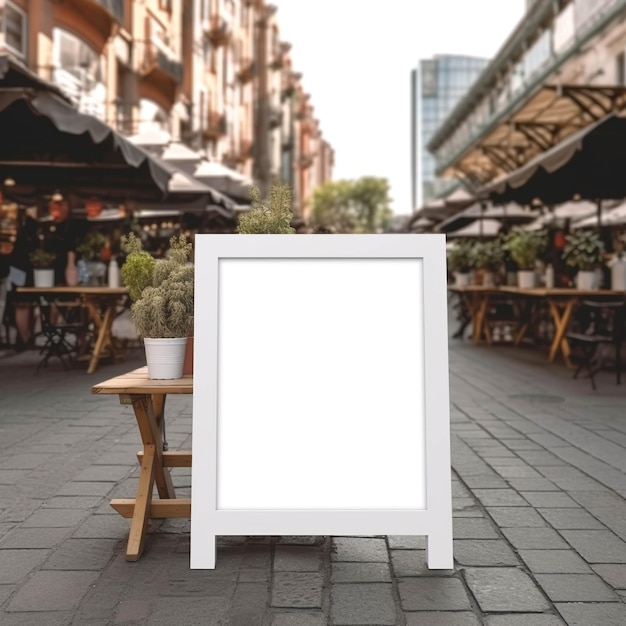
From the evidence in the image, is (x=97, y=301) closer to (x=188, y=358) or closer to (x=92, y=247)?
(x=92, y=247)

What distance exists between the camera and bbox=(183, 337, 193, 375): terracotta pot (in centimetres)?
368

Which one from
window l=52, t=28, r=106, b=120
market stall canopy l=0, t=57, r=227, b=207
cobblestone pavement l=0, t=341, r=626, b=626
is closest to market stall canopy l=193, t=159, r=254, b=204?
market stall canopy l=0, t=57, r=227, b=207

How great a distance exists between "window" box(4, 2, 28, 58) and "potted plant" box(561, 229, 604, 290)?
1203 cm

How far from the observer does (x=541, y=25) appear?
33.0 meters

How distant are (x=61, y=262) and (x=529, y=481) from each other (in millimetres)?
7719

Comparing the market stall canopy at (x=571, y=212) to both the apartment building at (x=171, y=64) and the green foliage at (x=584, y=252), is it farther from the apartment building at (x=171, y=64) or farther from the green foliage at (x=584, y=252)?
the apartment building at (x=171, y=64)

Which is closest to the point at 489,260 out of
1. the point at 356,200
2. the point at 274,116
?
the point at 274,116

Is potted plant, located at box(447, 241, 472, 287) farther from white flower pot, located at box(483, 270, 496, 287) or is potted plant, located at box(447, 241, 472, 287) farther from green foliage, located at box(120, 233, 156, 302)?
green foliage, located at box(120, 233, 156, 302)

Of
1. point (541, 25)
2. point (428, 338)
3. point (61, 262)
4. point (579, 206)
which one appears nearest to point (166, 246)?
point (61, 262)

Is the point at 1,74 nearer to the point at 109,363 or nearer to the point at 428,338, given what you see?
the point at 109,363

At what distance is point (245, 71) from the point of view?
4281 centimetres

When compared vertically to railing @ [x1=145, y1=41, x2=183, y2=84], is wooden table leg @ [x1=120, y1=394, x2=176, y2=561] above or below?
below

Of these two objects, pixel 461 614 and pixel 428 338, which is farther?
pixel 428 338

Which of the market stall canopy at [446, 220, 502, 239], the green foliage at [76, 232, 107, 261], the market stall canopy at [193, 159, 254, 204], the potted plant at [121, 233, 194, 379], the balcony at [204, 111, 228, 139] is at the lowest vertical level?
the potted plant at [121, 233, 194, 379]
